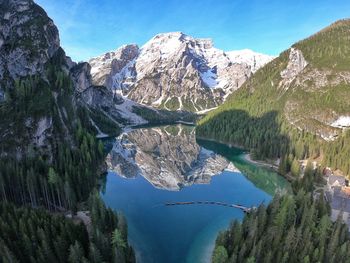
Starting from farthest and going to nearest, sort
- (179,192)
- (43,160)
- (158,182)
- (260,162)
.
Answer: (260,162) < (158,182) < (179,192) < (43,160)

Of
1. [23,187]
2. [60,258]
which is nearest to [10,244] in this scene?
[60,258]

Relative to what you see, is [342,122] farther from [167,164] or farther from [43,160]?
[43,160]

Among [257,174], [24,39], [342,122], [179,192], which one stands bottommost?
[179,192]

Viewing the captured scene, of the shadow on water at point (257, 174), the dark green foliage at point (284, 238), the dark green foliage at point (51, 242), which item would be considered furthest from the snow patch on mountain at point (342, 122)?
the dark green foliage at point (51, 242)

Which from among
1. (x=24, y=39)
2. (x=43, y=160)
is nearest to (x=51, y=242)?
(x=43, y=160)

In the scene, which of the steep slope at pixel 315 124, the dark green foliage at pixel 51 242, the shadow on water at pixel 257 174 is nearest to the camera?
the dark green foliage at pixel 51 242

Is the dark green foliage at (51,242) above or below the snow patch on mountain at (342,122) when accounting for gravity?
below

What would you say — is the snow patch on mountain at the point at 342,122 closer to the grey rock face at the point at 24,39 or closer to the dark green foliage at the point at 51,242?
the dark green foliage at the point at 51,242

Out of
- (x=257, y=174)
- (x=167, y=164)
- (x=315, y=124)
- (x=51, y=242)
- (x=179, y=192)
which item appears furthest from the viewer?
(x=315, y=124)

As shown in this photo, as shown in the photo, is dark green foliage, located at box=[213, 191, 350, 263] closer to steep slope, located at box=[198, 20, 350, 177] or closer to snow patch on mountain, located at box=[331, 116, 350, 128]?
steep slope, located at box=[198, 20, 350, 177]
